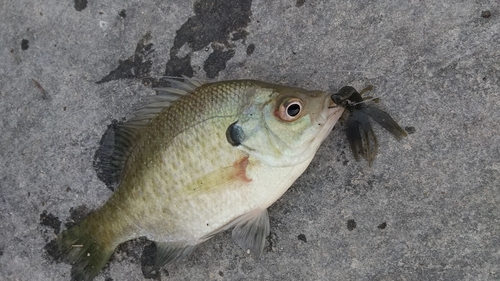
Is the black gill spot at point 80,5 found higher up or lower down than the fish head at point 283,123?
higher up

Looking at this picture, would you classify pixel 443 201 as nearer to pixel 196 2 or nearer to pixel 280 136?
pixel 280 136

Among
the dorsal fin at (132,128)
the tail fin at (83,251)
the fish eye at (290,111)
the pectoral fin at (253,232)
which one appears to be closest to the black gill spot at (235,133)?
the fish eye at (290,111)

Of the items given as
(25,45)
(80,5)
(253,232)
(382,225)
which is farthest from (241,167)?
(25,45)

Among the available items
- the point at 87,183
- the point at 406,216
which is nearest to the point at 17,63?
the point at 87,183

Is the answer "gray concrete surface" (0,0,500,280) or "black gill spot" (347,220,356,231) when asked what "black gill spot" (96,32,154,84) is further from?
"black gill spot" (347,220,356,231)

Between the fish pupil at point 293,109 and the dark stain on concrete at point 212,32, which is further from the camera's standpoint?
the dark stain on concrete at point 212,32

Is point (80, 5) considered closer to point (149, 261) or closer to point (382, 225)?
point (149, 261)

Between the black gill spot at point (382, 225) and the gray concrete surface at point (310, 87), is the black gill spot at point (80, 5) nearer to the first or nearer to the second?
the gray concrete surface at point (310, 87)
